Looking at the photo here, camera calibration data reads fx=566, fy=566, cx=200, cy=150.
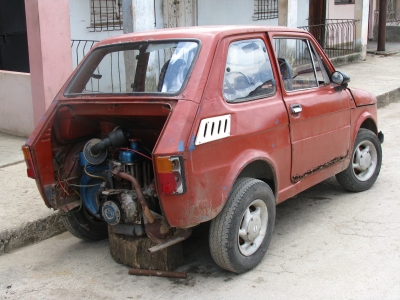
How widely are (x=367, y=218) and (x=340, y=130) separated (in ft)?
2.81

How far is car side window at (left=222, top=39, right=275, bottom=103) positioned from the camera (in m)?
4.19

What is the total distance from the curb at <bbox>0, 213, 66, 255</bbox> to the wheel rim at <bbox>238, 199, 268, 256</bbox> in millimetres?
1955

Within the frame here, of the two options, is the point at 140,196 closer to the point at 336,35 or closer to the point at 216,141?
the point at 216,141

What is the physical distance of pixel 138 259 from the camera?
Result: 4367mm

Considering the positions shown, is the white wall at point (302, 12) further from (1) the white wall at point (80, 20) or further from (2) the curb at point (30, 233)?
(2) the curb at point (30, 233)

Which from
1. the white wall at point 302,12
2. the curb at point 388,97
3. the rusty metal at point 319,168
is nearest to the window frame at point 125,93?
the rusty metal at point 319,168

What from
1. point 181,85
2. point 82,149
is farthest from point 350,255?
point 82,149

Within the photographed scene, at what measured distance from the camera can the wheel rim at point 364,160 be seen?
231 inches

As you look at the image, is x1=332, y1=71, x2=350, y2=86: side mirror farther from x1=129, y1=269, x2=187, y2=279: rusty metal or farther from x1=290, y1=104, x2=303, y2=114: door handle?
x1=129, y1=269, x2=187, y2=279: rusty metal

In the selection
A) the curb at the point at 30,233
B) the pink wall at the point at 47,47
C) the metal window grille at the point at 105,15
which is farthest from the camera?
the metal window grille at the point at 105,15

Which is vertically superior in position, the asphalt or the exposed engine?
the exposed engine

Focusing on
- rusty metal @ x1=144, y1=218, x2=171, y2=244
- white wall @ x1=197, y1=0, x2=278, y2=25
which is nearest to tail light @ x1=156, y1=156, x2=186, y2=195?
rusty metal @ x1=144, y1=218, x2=171, y2=244

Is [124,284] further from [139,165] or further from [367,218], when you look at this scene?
[367,218]

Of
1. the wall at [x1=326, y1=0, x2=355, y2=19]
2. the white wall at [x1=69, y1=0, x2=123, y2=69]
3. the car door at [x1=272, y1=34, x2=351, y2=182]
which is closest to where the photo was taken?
the car door at [x1=272, y1=34, x2=351, y2=182]
